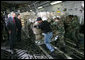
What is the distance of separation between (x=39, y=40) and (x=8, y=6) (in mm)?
4971

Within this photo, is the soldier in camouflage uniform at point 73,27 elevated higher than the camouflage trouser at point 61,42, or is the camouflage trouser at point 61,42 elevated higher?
the soldier in camouflage uniform at point 73,27

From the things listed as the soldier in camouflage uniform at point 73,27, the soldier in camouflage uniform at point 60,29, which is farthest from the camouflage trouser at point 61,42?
the soldier in camouflage uniform at point 73,27

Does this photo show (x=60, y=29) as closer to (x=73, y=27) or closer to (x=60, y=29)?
(x=60, y=29)

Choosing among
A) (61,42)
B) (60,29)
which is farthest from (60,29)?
(61,42)

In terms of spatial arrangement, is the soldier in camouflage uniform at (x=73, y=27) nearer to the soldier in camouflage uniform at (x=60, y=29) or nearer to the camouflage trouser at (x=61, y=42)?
the soldier in camouflage uniform at (x=60, y=29)

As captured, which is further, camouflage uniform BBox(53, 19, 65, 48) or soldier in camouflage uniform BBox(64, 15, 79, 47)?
soldier in camouflage uniform BBox(64, 15, 79, 47)

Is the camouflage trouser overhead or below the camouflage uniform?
below

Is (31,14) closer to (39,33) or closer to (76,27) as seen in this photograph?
(39,33)

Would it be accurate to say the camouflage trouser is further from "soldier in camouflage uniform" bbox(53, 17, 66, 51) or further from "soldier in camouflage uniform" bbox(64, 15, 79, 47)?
"soldier in camouflage uniform" bbox(64, 15, 79, 47)

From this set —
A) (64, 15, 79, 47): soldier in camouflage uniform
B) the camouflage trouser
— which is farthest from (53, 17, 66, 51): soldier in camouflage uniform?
(64, 15, 79, 47): soldier in camouflage uniform

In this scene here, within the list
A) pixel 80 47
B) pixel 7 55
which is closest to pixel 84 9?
pixel 80 47

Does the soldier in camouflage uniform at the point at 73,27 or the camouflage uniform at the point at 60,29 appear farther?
the soldier in camouflage uniform at the point at 73,27

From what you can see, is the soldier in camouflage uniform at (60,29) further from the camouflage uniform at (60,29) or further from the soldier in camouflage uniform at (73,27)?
the soldier in camouflage uniform at (73,27)

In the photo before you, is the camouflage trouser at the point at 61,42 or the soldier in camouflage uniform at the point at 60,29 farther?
the camouflage trouser at the point at 61,42
